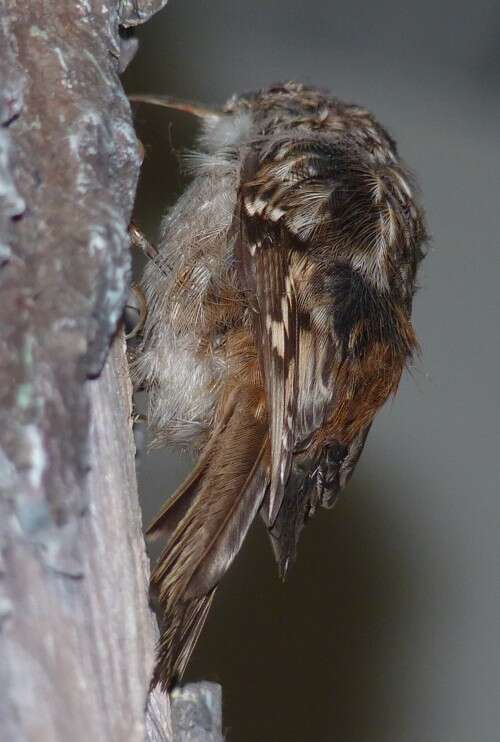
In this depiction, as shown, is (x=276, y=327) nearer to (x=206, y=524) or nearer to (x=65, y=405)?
(x=206, y=524)

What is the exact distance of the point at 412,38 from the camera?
91.4 inches

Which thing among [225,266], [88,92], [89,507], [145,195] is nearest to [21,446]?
[89,507]

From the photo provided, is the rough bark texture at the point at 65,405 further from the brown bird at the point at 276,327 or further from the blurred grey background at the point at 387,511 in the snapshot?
the blurred grey background at the point at 387,511

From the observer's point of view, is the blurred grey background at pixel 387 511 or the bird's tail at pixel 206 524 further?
the blurred grey background at pixel 387 511

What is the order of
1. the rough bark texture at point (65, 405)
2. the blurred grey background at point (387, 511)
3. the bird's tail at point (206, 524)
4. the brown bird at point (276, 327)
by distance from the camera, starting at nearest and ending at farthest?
1. the rough bark texture at point (65, 405)
2. the bird's tail at point (206, 524)
3. the brown bird at point (276, 327)
4. the blurred grey background at point (387, 511)

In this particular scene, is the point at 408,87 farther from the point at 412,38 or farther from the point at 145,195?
the point at 145,195

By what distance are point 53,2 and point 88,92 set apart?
0.12m

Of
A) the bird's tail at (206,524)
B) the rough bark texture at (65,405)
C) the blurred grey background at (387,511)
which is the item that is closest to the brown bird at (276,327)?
the bird's tail at (206,524)

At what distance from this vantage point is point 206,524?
1.15 m

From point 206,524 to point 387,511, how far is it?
4.23 feet

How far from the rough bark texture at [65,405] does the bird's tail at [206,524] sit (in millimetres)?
62

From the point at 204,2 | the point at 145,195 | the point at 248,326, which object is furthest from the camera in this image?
the point at 204,2

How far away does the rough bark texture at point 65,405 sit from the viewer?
32.3 inches

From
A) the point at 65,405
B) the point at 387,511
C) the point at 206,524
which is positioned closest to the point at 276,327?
the point at 206,524
